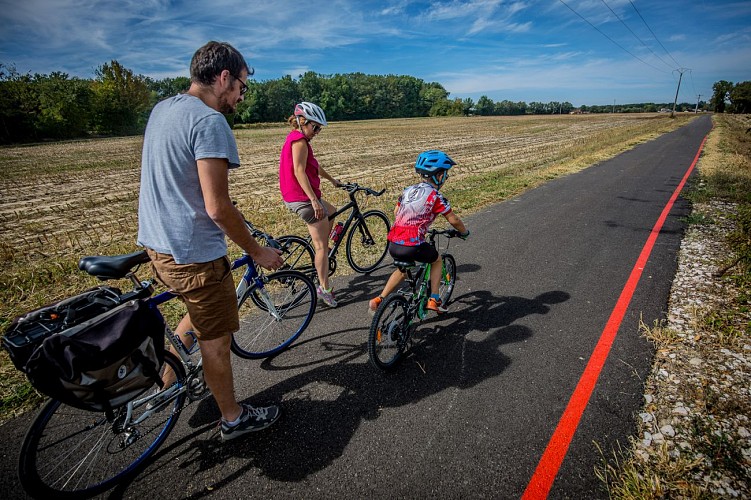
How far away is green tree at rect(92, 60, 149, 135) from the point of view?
195ft

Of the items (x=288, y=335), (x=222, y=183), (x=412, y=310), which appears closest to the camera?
(x=222, y=183)

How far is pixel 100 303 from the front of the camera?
6.98 feet

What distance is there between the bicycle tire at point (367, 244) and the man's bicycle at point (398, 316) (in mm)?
1913

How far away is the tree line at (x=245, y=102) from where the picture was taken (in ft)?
164

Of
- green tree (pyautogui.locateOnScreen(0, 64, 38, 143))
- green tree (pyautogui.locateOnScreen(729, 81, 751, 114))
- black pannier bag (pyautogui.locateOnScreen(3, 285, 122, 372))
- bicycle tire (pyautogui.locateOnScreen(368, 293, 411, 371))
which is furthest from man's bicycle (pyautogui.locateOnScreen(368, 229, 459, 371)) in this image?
green tree (pyautogui.locateOnScreen(729, 81, 751, 114))

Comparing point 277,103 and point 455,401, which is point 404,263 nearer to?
point 455,401

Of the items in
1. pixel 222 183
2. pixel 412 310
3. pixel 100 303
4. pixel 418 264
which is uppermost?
pixel 222 183

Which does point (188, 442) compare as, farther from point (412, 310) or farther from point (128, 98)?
point (128, 98)

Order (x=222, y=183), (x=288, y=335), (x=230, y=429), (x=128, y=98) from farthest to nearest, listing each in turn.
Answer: (x=128, y=98), (x=288, y=335), (x=230, y=429), (x=222, y=183)

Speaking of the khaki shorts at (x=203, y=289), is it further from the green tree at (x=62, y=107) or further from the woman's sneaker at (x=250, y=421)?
the green tree at (x=62, y=107)

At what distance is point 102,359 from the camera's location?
186 centimetres

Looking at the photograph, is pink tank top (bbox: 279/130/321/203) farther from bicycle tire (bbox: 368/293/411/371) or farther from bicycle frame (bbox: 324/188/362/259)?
bicycle tire (bbox: 368/293/411/371)

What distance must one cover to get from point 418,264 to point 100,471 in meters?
3.00

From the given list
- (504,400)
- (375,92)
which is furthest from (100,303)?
(375,92)
